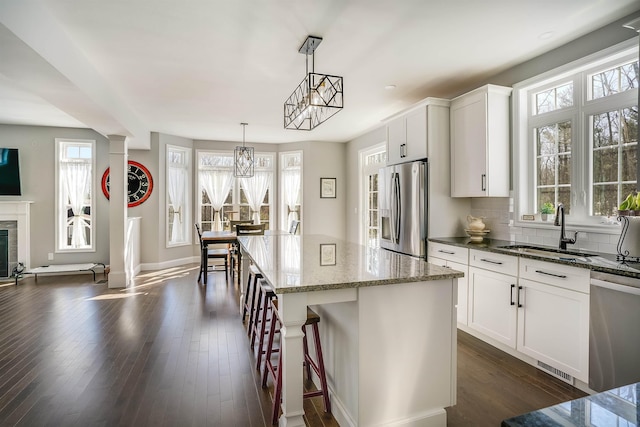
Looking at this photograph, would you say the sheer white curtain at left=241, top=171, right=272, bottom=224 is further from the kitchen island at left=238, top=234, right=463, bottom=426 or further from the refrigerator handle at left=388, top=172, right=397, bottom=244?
the kitchen island at left=238, top=234, right=463, bottom=426

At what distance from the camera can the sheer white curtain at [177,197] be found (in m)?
6.85

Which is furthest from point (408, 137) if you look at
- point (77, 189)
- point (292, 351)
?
point (77, 189)

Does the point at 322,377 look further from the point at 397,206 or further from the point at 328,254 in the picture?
the point at 397,206

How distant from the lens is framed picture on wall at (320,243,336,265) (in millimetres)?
2204

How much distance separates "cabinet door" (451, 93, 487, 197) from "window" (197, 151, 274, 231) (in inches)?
186

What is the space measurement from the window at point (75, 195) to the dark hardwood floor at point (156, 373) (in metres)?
2.21

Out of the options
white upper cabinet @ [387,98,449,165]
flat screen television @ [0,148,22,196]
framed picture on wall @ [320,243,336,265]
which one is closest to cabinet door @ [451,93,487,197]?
white upper cabinet @ [387,98,449,165]

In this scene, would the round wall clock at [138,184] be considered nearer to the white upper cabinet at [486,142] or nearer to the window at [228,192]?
the window at [228,192]

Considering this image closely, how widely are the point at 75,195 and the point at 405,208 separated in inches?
233

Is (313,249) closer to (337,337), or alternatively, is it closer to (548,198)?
(337,337)

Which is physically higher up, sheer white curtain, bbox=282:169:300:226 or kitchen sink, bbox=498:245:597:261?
sheer white curtain, bbox=282:169:300:226

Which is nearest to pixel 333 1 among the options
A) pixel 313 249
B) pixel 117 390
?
pixel 313 249

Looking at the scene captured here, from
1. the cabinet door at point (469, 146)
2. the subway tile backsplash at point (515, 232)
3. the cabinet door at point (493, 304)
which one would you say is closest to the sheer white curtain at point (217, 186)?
the cabinet door at point (469, 146)

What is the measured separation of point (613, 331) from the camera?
2020 mm
